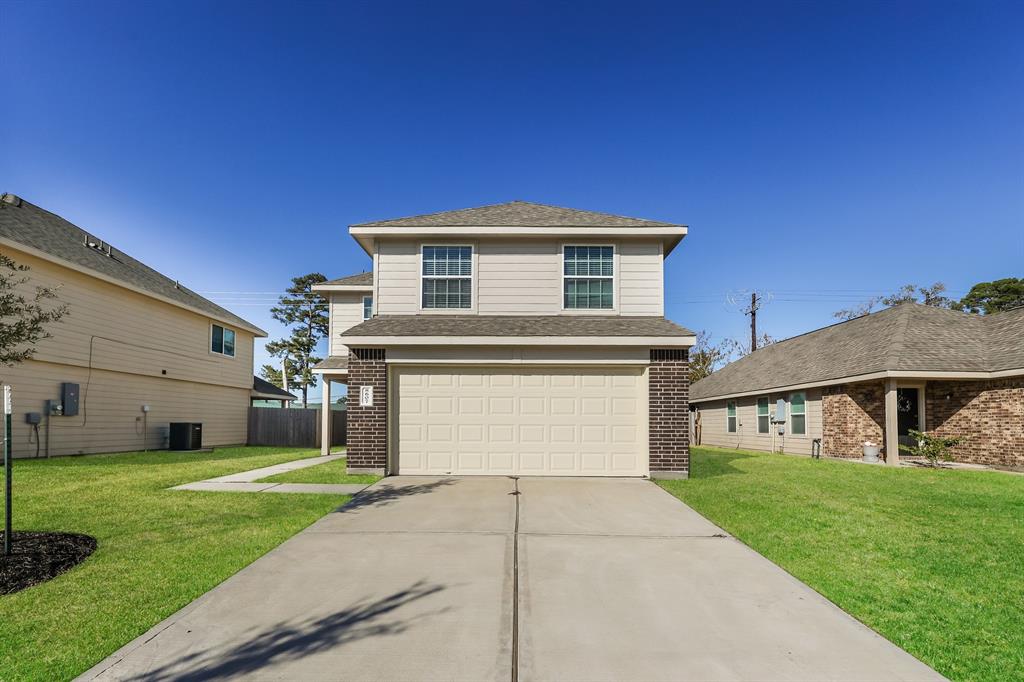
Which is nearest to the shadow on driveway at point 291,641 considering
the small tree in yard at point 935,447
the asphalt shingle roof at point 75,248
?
the asphalt shingle roof at point 75,248

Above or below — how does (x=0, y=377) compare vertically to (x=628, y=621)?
above

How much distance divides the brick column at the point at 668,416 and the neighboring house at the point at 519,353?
0.07 ft

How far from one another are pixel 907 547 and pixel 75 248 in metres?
20.5

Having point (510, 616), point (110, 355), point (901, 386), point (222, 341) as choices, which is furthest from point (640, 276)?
point (222, 341)

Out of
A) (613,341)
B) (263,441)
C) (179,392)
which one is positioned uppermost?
(613,341)

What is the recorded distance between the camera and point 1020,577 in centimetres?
486

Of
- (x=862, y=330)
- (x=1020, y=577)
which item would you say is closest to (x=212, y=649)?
(x=1020, y=577)

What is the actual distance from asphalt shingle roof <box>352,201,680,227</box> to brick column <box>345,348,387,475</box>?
3064 millimetres

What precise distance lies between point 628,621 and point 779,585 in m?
1.70

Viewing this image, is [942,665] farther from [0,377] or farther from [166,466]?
[0,377]

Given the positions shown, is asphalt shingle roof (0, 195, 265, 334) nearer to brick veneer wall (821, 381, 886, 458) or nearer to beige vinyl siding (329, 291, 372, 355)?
beige vinyl siding (329, 291, 372, 355)

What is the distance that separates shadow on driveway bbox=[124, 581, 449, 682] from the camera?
315cm

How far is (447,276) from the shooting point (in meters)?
11.3

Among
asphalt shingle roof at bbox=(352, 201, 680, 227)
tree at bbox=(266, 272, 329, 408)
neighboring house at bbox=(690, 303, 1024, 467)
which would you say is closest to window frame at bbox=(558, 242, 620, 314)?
asphalt shingle roof at bbox=(352, 201, 680, 227)
